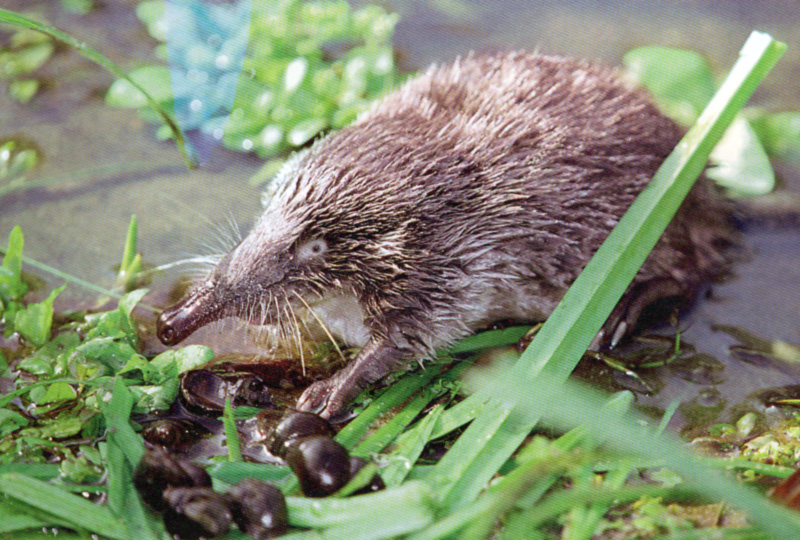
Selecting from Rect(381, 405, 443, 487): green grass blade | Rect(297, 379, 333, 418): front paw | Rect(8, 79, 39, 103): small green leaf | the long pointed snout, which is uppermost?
Rect(8, 79, 39, 103): small green leaf

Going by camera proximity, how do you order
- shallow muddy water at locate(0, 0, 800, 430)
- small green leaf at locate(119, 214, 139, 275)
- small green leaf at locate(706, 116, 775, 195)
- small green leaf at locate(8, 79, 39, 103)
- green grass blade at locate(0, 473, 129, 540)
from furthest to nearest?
1. small green leaf at locate(8, 79, 39, 103)
2. small green leaf at locate(706, 116, 775, 195)
3. shallow muddy water at locate(0, 0, 800, 430)
4. small green leaf at locate(119, 214, 139, 275)
5. green grass blade at locate(0, 473, 129, 540)

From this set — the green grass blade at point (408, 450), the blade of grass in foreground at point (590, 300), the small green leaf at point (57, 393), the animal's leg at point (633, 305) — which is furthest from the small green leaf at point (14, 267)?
the animal's leg at point (633, 305)

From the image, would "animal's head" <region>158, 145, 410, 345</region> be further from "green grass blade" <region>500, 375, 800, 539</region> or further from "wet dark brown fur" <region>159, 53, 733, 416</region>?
"green grass blade" <region>500, 375, 800, 539</region>

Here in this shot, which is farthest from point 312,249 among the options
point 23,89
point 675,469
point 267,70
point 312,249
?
point 23,89

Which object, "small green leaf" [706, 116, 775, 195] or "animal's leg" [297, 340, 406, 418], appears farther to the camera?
"small green leaf" [706, 116, 775, 195]

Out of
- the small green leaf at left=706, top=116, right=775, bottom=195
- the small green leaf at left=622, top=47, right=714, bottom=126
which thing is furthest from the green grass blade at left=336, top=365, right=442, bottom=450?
the small green leaf at left=622, top=47, right=714, bottom=126

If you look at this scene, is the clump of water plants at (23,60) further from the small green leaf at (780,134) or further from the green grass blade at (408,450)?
the small green leaf at (780,134)

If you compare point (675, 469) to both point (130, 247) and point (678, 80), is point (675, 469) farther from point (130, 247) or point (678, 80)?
point (678, 80)

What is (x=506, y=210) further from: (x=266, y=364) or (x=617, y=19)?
(x=617, y=19)
